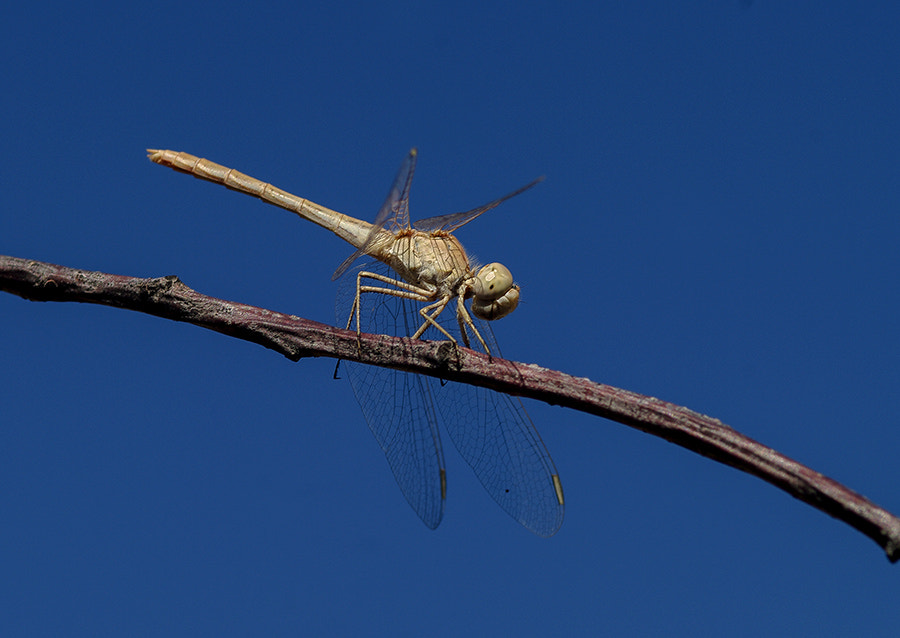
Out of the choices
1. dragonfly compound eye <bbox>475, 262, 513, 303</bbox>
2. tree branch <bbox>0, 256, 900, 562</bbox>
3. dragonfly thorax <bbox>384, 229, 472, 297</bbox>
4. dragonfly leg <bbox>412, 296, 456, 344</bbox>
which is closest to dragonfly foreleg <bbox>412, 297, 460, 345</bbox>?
dragonfly leg <bbox>412, 296, 456, 344</bbox>

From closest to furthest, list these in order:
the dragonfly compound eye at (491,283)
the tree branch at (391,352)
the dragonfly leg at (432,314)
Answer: the tree branch at (391,352), the dragonfly leg at (432,314), the dragonfly compound eye at (491,283)

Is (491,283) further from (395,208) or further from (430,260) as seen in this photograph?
(395,208)

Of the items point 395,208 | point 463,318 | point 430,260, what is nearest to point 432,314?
point 463,318

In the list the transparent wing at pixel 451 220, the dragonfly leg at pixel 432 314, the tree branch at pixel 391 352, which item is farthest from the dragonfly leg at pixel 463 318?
the tree branch at pixel 391 352

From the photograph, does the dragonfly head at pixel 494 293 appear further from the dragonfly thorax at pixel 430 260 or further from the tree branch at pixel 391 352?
the tree branch at pixel 391 352

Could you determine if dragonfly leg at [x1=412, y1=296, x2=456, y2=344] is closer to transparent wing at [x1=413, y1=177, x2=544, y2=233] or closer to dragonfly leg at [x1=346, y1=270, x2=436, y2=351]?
dragonfly leg at [x1=346, y1=270, x2=436, y2=351]

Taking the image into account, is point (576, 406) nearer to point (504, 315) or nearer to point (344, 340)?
point (344, 340)
